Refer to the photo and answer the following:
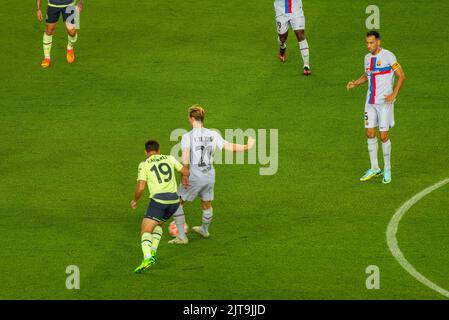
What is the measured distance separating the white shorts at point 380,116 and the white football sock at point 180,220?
470 centimetres

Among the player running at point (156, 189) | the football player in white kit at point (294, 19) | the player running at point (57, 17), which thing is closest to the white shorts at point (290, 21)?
the football player in white kit at point (294, 19)

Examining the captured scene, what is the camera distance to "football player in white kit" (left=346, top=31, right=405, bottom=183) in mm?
22656

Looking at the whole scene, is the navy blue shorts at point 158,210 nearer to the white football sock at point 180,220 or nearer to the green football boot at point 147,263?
the white football sock at point 180,220

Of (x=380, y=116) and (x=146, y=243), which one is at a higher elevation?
(x=380, y=116)

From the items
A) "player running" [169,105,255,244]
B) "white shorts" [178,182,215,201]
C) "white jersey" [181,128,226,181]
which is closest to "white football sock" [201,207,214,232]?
"player running" [169,105,255,244]

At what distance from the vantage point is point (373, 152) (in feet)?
76.0

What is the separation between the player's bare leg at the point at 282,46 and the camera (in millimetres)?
29500

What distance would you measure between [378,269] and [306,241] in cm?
173

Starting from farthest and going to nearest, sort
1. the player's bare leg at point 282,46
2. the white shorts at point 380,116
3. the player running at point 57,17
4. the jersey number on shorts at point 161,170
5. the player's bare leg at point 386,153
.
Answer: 1. the player's bare leg at point 282,46
2. the player running at point 57,17
3. the player's bare leg at point 386,153
4. the white shorts at point 380,116
5. the jersey number on shorts at point 161,170

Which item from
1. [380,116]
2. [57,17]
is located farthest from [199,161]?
[57,17]

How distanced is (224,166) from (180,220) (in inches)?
181

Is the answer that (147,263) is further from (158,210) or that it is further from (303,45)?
(303,45)

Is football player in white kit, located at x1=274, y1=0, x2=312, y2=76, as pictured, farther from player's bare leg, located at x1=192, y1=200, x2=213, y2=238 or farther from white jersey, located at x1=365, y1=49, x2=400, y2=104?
player's bare leg, located at x1=192, y1=200, x2=213, y2=238

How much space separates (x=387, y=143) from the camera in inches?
→ 904
